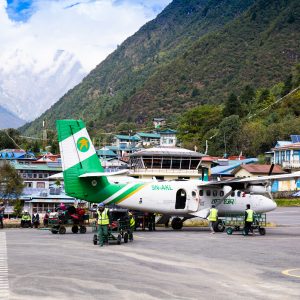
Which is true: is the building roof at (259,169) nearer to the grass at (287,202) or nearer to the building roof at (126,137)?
the grass at (287,202)

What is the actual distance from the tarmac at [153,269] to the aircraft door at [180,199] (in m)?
6.83

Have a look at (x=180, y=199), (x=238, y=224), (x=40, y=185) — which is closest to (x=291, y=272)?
(x=238, y=224)

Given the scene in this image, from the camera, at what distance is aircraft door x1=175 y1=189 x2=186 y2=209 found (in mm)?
36312

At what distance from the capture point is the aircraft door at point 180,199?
36312mm

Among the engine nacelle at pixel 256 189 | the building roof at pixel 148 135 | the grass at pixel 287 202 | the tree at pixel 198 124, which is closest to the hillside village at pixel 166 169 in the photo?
the grass at pixel 287 202

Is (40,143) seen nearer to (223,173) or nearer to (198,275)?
(223,173)

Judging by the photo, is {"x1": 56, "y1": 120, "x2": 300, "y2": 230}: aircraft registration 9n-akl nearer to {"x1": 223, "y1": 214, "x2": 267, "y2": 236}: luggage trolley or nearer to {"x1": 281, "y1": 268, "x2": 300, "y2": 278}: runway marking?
{"x1": 223, "y1": 214, "x2": 267, "y2": 236}: luggage trolley

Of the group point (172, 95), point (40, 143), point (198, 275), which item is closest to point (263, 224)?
point (198, 275)

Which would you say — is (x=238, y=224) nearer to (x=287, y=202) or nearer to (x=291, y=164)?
(x=287, y=202)

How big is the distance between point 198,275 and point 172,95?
177 metres

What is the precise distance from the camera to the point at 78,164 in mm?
34062

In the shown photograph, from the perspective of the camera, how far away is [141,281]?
16078mm

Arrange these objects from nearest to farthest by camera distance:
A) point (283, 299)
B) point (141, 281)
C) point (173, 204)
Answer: point (283, 299)
point (141, 281)
point (173, 204)

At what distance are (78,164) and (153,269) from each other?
16.1 metres
